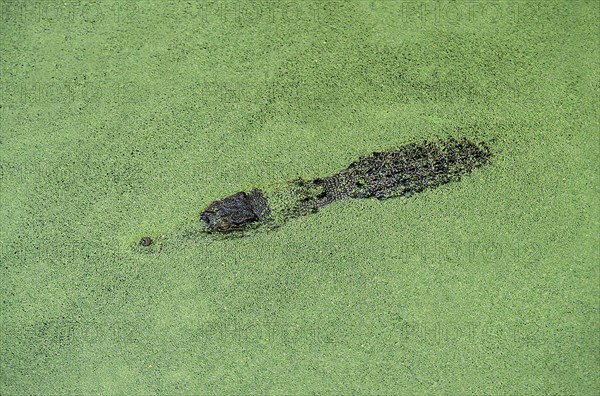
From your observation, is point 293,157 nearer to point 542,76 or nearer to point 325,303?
point 325,303

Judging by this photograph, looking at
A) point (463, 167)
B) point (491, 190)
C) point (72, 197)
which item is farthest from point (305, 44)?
point (72, 197)

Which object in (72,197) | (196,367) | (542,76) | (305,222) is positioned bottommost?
(196,367)

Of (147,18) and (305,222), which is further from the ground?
(147,18)

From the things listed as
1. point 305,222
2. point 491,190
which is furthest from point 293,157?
point 491,190
